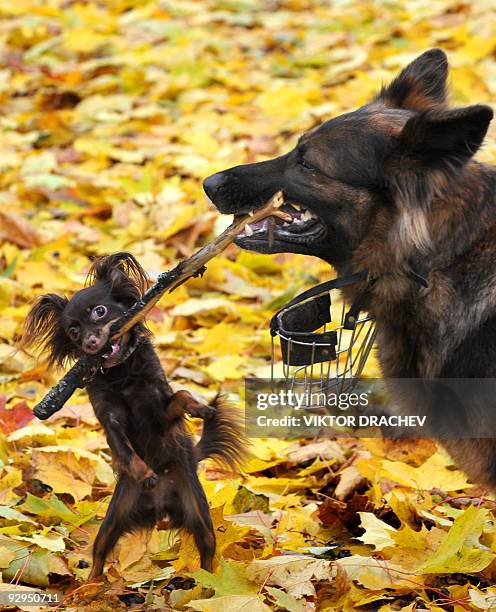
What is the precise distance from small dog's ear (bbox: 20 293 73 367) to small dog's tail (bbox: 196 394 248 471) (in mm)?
598

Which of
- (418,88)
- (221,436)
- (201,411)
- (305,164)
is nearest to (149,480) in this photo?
(201,411)

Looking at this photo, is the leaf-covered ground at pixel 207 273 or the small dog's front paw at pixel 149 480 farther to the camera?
the leaf-covered ground at pixel 207 273

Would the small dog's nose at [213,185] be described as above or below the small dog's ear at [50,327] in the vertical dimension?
above

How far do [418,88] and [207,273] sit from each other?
8.88 ft

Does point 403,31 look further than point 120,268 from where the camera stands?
Yes

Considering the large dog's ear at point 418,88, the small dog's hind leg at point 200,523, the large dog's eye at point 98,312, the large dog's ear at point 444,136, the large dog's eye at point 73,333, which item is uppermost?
the large dog's ear at point 418,88

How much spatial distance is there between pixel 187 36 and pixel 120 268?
9142 mm

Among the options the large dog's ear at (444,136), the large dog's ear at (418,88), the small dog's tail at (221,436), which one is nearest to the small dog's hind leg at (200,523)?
the small dog's tail at (221,436)

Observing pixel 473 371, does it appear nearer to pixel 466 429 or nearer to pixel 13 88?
pixel 466 429

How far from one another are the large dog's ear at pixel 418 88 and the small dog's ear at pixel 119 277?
125 centimetres

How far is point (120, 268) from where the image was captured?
4086 millimetres

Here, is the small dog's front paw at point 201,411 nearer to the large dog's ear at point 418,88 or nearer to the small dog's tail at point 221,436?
the small dog's tail at point 221,436

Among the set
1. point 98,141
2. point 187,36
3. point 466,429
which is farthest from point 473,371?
point 187,36

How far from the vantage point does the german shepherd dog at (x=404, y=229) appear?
3.81 meters
